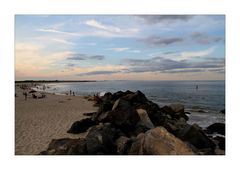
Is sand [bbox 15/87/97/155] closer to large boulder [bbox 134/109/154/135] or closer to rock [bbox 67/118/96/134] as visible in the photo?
rock [bbox 67/118/96/134]

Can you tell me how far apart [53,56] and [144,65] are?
370cm

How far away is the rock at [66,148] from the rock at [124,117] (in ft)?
5.51

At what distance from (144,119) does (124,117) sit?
1042mm

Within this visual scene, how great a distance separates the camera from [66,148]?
6.36 metres

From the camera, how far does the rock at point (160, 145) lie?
5.53 m

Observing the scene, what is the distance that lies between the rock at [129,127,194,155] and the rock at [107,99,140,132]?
2.01m

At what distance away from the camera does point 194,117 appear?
14.5 meters

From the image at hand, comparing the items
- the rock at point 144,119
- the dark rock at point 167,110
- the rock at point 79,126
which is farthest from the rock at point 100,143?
the dark rock at point 167,110

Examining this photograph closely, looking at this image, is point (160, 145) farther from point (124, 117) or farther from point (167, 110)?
point (167, 110)

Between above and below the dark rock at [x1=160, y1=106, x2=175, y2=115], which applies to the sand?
below

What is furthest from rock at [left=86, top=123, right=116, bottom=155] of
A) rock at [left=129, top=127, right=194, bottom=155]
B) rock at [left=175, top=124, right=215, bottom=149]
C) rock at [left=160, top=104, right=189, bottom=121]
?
rock at [left=160, top=104, right=189, bottom=121]

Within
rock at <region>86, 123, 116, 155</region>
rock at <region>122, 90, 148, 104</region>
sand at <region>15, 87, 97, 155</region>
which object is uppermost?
rock at <region>122, 90, 148, 104</region>

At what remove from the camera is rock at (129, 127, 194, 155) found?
18.1 feet
